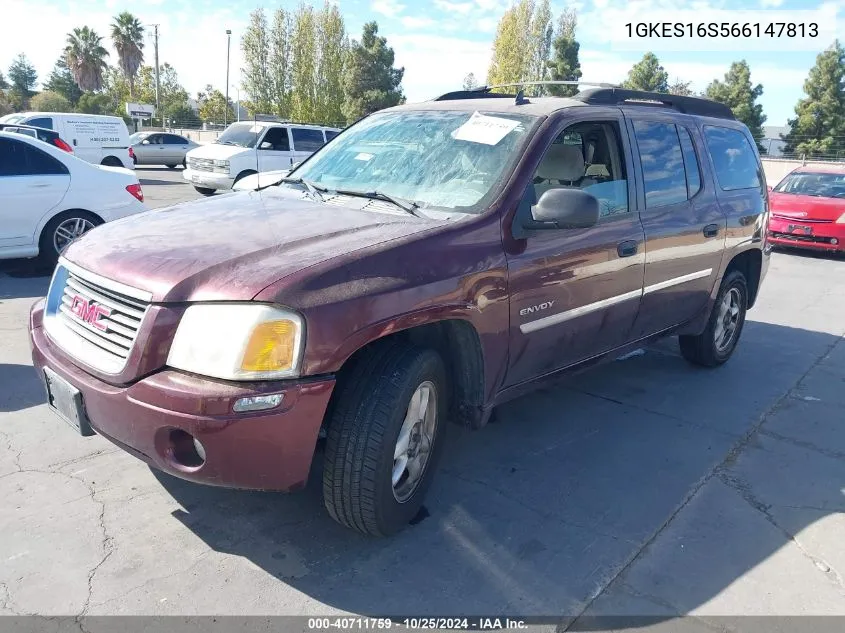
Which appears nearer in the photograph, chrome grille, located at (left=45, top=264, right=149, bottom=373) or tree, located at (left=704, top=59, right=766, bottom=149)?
chrome grille, located at (left=45, top=264, right=149, bottom=373)

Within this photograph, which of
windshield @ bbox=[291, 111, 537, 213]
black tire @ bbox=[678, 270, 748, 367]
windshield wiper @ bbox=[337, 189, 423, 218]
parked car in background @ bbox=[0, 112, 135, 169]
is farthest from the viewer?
parked car in background @ bbox=[0, 112, 135, 169]

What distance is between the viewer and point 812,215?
11.5 metres

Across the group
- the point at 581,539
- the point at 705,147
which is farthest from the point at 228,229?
the point at 705,147

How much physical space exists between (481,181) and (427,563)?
70.2 inches

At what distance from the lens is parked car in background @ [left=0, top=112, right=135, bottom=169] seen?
703 inches

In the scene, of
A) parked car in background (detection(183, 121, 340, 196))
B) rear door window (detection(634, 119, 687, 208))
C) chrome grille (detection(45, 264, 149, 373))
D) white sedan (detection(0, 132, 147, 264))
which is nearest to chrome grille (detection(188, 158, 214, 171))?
parked car in background (detection(183, 121, 340, 196))

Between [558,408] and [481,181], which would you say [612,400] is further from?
[481,181]

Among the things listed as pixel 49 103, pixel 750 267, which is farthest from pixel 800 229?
pixel 49 103

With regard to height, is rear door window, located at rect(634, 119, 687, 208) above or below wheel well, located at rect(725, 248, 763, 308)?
above

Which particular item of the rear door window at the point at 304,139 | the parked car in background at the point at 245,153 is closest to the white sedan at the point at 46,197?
the parked car in background at the point at 245,153

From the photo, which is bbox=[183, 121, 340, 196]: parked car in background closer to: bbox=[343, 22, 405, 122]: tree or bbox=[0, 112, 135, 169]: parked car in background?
bbox=[0, 112, 135, 169]: parked car in background

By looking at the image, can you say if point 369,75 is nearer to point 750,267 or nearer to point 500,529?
point 750,267

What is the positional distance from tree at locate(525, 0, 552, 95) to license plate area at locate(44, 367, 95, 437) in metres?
58.5

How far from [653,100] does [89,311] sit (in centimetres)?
377
